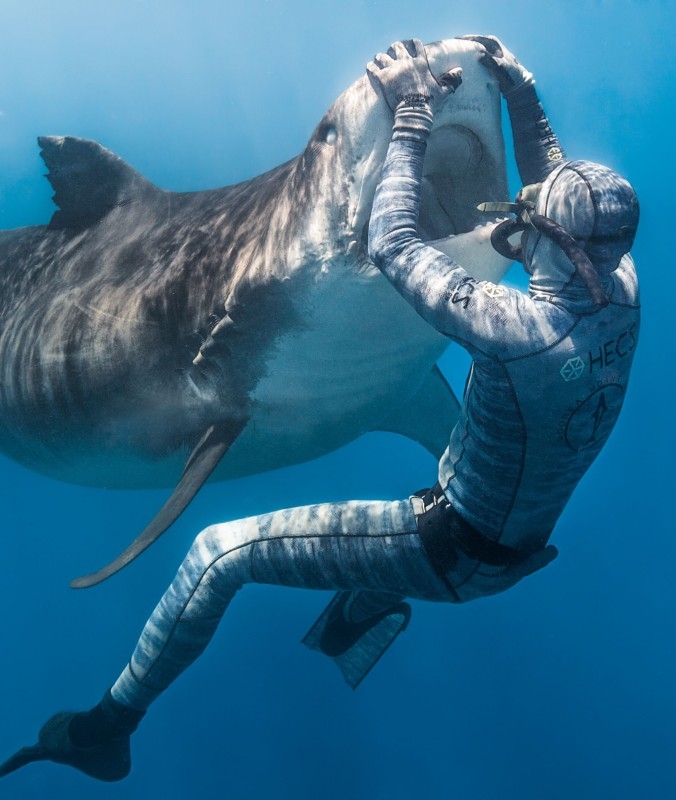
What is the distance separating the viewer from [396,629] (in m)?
4.29

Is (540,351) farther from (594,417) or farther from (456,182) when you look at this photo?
(456,182)

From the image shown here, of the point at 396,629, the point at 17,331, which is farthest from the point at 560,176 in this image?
the point at 17,331

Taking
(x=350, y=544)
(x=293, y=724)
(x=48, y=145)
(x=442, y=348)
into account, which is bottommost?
(x=293, y=724)

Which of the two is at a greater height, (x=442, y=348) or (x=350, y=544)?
(x=442, y=348)

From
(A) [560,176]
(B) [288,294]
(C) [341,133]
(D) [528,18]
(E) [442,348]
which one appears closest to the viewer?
(A) [560,176]

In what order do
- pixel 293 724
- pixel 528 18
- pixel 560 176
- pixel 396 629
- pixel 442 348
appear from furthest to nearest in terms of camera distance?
pixel 528 18 → pixel 293 724 → pixel 396 629 → pixel 442 348 → pixel 560 176

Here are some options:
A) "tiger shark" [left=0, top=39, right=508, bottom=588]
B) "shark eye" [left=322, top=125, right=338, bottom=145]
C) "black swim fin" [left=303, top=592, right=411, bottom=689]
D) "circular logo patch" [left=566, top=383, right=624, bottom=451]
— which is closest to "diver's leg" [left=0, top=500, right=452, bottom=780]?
"black swim fin" [left=303, top=592, right=411, bottom=689]

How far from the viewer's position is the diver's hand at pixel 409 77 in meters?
2.27

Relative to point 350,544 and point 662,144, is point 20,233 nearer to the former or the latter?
point 350,544

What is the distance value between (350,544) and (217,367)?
1.39m

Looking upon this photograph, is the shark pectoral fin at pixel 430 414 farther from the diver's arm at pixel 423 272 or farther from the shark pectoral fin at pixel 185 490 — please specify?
the diver's arm at pixel 423 272

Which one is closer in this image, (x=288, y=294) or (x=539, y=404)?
(x=539, y=404)

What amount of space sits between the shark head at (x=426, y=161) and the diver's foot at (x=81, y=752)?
10.1ft

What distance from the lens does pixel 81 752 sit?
3736 mm
